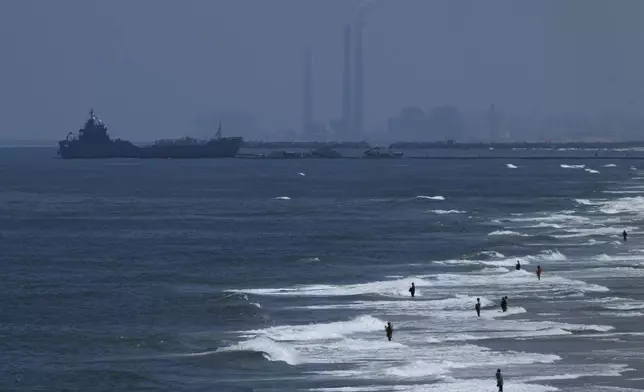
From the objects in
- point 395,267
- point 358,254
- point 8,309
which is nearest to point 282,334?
point 8,309

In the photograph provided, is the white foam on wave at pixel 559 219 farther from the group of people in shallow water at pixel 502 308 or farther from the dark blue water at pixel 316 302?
the group of people in shallow water at pixel 502 308

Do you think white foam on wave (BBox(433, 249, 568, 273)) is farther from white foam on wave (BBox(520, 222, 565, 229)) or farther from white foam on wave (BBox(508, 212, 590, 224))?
white foam on wave (BBox(508, 212, 590, 224))

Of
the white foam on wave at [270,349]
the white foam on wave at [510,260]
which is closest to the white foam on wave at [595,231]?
the white foam on wave at [510,260]

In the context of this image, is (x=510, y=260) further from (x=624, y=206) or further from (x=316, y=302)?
(x=624, y=206)

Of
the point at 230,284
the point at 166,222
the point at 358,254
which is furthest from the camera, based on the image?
the point at 166,222

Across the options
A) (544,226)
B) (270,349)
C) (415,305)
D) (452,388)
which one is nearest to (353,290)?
(415,305)

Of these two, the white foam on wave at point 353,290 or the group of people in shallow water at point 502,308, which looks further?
the white foam on wave at point 353,290

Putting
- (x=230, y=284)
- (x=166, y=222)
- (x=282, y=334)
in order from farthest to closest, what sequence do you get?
(x=166, y=222) → (x=230, y=284) → (x=282, y=334)

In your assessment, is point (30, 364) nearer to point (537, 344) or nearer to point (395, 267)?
point (537, 344)
